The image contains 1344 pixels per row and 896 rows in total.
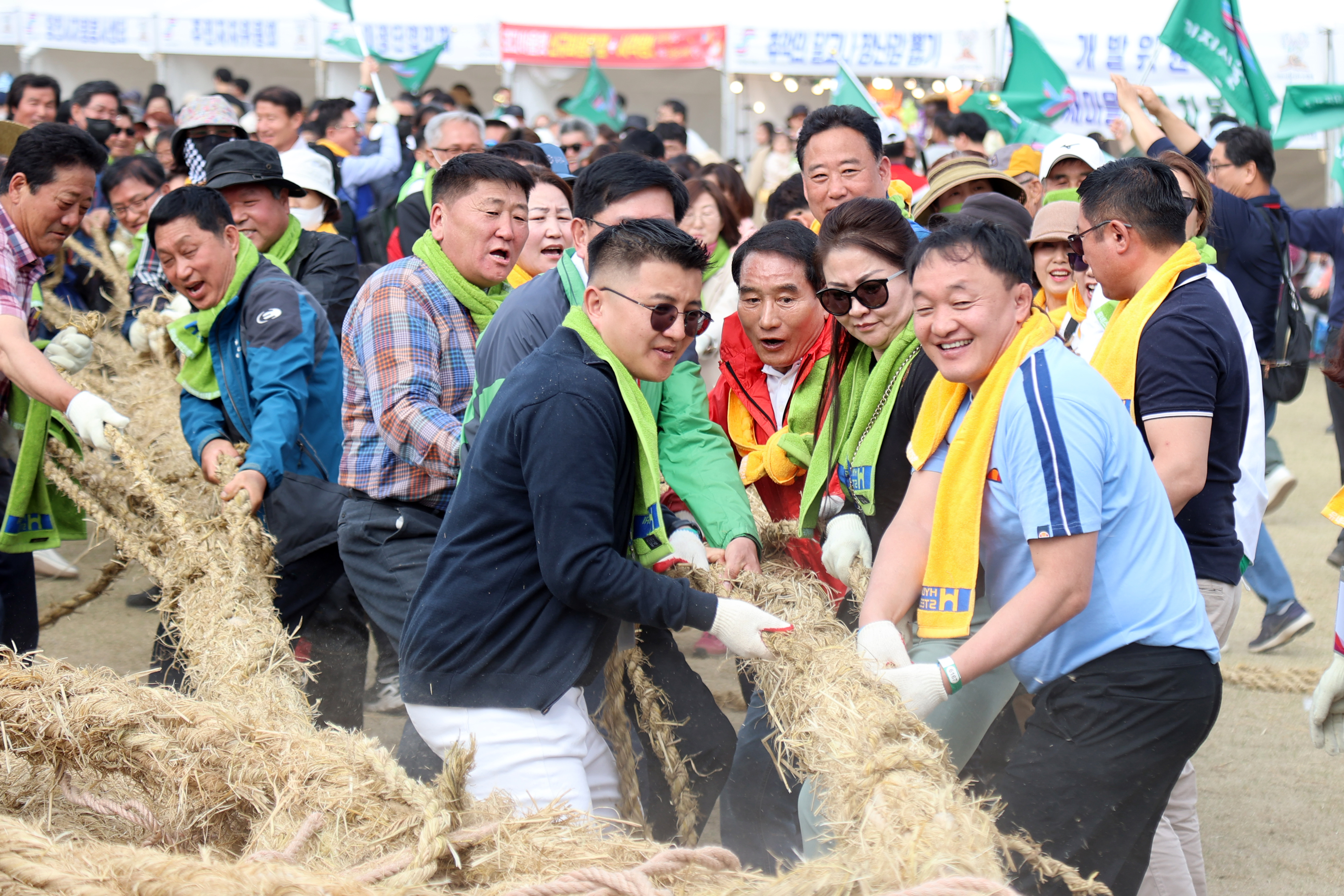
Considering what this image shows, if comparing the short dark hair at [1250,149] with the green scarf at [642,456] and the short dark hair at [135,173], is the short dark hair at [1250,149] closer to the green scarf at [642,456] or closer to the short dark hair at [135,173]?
the green scarf at [642,456]

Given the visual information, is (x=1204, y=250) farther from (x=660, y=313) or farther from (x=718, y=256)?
(x=718, y=256)

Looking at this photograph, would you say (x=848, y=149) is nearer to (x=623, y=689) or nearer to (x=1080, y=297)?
(x=1080, y=297)

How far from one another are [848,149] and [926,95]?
11.5 m

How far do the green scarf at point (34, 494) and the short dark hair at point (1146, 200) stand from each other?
3.34 m

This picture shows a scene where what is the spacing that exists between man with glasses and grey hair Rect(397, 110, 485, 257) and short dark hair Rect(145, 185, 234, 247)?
1.95 m

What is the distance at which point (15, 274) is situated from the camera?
3.63m

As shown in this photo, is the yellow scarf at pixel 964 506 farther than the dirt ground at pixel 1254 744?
No

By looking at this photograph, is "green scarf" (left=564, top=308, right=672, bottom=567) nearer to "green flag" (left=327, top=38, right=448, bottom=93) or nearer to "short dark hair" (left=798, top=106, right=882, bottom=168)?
"short dark hair" (left=798, top=106, right=882, bottom=168)

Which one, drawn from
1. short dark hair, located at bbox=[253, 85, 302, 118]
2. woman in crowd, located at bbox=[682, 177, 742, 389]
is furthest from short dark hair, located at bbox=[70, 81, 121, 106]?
woman in crowd, located at bbox=[682, 177, 742, 389]

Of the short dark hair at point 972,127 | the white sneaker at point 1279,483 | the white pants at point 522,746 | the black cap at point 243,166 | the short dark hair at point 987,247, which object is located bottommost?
the white sneaker at point 1279,483

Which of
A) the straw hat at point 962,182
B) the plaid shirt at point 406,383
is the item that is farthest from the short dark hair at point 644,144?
the plaid shirt at point 406,383

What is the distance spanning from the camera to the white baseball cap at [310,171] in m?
5.27

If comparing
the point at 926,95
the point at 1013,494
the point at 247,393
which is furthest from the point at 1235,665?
the point at 926,95

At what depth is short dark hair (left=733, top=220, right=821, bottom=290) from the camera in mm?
3303
